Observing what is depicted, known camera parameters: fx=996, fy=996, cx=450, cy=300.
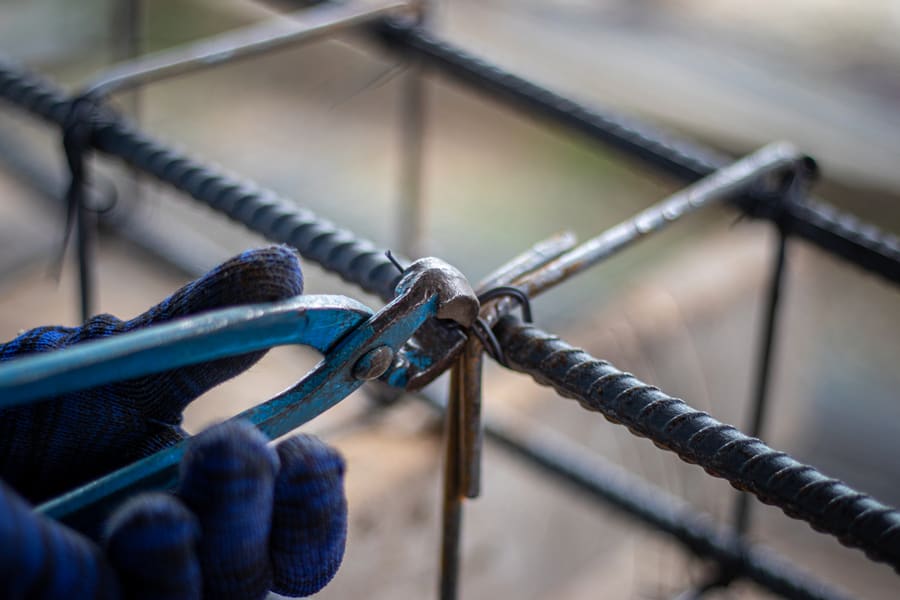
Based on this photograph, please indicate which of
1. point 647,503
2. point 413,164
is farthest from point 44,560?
point 413,164

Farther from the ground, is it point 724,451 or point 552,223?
point 724,451

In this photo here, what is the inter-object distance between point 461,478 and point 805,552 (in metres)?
1.38

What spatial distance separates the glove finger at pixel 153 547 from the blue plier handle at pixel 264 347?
0.20 ft

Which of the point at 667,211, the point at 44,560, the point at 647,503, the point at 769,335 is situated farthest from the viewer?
the point at 647,503

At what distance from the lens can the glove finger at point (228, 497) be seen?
18.0 inches

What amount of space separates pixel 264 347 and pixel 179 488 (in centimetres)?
8

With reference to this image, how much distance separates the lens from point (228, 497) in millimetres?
459

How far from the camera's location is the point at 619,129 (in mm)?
1058

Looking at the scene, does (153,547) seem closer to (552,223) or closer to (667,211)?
(667,211)

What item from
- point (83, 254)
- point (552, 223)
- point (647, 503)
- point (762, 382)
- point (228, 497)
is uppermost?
point (228, 497)

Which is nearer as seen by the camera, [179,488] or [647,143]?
[179,488]

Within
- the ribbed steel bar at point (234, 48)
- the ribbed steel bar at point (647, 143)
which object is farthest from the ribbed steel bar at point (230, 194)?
the ribbed steel bar at point (647, 143)

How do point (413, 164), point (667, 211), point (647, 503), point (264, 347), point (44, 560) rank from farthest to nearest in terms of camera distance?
point (413, 164) < point (647, 503) < point (667, 211) < point (264, 347) < point (44, 560)

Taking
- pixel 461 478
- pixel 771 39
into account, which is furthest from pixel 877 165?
pixel 461 478
